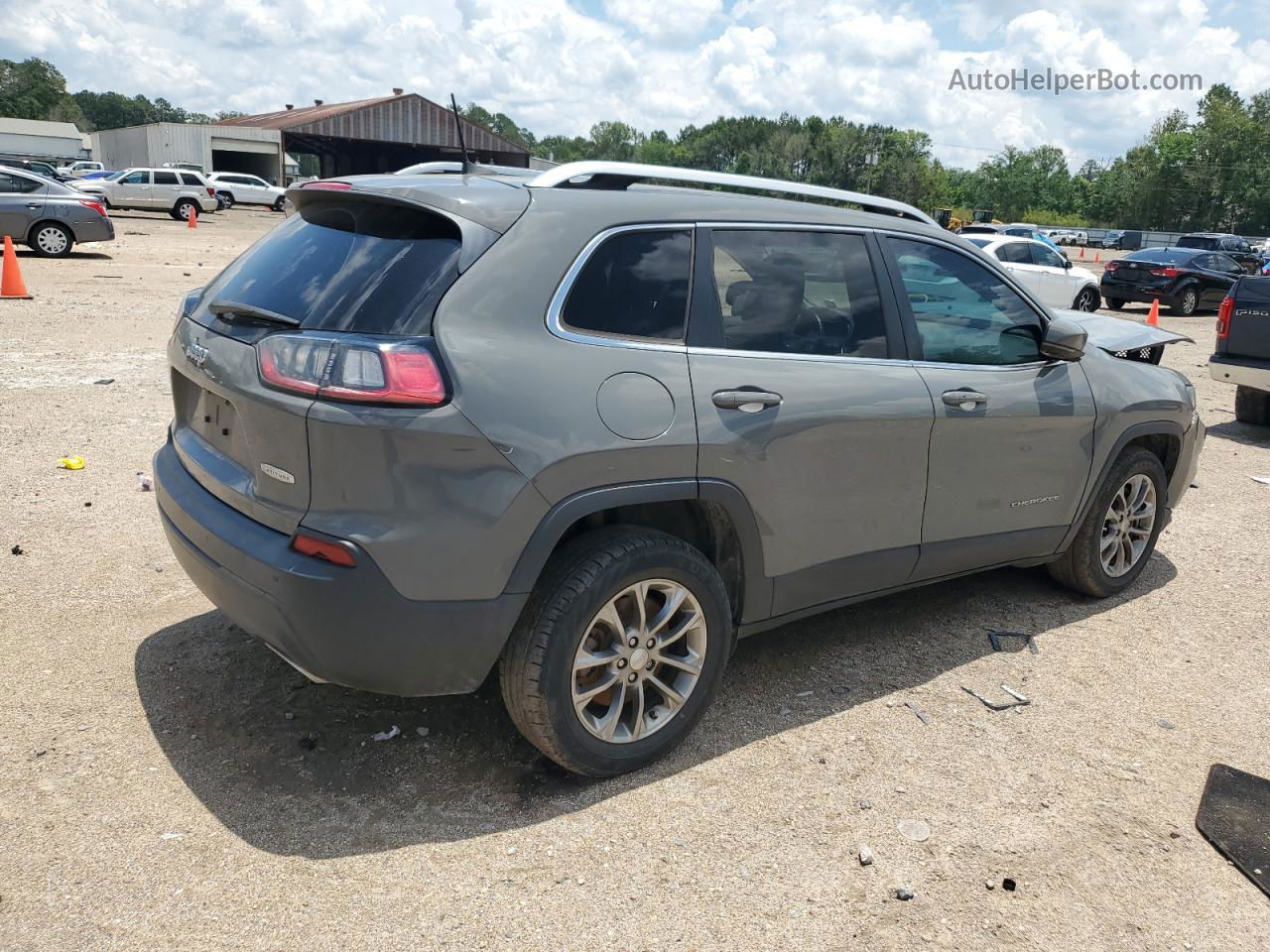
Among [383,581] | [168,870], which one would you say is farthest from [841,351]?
[168,870]

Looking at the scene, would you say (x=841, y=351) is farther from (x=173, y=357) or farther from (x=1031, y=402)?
(x=173, y=357)

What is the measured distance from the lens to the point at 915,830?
10.2ft

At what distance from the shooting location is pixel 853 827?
3.11 m

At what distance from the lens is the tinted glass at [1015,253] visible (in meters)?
18.8

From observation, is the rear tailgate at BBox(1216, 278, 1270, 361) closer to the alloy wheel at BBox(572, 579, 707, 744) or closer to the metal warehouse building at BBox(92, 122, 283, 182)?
the alloy wheel at BBox(572, 579, 707, 744)

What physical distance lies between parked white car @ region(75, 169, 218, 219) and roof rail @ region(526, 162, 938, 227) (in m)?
34.7

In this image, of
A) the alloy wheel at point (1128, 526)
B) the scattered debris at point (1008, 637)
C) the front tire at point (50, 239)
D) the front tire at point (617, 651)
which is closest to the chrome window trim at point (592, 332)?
the front tire at point (617, 651)

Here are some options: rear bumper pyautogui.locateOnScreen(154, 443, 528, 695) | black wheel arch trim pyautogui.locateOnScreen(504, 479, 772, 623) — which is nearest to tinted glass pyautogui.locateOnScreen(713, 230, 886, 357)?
black wheel arch trim pyautogui.locateOnScreen(504, 479, 772, 623)

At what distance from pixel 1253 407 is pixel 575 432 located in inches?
371

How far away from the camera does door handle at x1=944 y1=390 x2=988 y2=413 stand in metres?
3.89

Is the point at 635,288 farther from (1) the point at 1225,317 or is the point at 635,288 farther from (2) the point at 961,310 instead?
(1) the point at 1225,317

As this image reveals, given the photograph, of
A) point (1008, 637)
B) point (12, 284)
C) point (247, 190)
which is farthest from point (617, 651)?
point (247, 190)

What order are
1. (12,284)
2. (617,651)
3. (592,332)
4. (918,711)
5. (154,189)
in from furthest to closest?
(154,189), (12,284), (918,711), (617,651), (592,332)

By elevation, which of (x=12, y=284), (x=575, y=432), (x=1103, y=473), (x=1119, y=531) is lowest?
(x=12, y=284)
